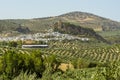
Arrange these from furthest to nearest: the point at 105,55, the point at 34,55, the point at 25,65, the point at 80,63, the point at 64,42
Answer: the point at 64,42
the point at 105,55
the point at 80,63
the point at 34,55
the point at 25,65

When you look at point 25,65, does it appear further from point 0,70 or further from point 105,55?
point 105,55

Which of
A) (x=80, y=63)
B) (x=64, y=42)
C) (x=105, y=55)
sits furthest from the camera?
(x=64, y=42)

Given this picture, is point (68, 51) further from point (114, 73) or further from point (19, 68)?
point (114, 73)

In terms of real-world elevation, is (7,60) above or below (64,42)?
above

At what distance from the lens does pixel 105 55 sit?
404 feet

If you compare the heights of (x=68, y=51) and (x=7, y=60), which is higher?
(x=7, y=60)

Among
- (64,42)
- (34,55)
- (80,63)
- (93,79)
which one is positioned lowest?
(64,42)

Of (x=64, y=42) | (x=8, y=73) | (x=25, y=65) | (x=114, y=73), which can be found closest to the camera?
(x=114, y=73)

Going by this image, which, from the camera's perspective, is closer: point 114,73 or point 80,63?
point 114,73

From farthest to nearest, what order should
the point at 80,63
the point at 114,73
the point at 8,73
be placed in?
the point at 80,63
the point at 8,73
the point at 114,73

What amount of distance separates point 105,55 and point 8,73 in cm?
6914

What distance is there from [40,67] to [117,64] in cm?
4692

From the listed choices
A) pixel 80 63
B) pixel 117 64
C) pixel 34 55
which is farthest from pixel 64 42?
pixel 117 64

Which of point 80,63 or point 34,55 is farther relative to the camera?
point 80,63
